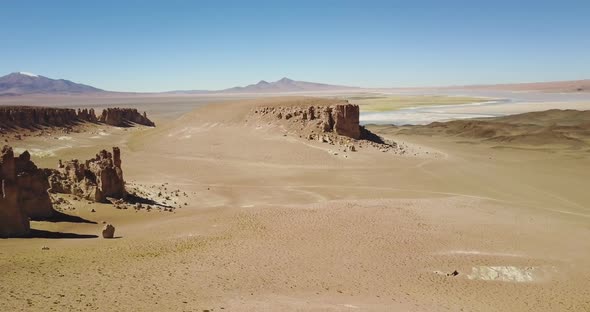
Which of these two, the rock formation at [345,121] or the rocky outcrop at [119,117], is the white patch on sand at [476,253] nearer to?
the rock formation at [345,121]

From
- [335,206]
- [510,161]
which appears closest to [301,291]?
[335,206]

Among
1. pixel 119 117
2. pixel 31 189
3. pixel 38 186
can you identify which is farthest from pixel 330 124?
pixel 119 117

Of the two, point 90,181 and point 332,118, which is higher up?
point 332,118

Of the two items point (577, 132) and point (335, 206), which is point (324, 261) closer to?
point (335, 206)

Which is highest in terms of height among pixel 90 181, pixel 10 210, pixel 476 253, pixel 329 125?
pixel 329 125

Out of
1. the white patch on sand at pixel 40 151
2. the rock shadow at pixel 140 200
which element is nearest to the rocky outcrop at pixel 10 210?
the rock shadow at pixel 140 200

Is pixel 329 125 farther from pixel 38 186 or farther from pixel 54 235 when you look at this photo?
pixel 54 235
